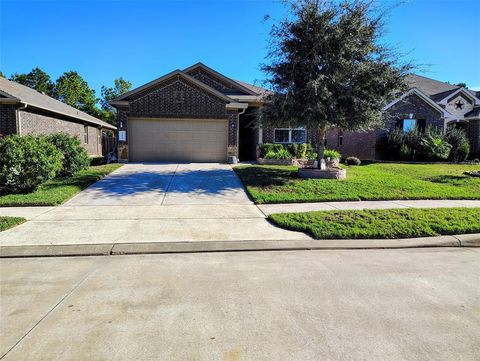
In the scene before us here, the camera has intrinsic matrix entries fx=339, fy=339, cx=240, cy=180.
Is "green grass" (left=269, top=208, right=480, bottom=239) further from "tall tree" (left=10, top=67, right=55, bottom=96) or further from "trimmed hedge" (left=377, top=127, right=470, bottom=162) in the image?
"tall tree" (left=10, top=67, right=55, bottom=96)

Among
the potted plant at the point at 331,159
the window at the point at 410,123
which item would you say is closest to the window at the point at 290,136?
the potted plant at the point at 331,159

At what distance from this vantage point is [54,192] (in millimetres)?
9664

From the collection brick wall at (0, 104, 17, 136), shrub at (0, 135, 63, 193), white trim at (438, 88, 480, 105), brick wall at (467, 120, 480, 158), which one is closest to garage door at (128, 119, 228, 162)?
brick wall at (0, 104, 17, 136)

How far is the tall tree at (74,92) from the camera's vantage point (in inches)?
1833

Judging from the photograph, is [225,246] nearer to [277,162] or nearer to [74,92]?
[277,162]

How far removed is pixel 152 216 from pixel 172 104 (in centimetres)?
1069

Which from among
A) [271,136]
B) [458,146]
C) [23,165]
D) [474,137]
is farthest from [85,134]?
[474,137]

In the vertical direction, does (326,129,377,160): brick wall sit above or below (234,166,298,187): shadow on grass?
above

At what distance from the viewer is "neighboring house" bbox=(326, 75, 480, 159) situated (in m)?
22.1

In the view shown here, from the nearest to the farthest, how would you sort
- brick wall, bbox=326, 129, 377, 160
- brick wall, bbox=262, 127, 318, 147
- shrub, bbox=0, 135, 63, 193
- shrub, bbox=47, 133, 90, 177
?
shrub, bbox=0, 135, 63, 193 → shrub, bbox=47, 133, 90, 177 → brick wall, bbox=262, 127, 318, 147 → brick wall, bbox=326, 129, 377, 160

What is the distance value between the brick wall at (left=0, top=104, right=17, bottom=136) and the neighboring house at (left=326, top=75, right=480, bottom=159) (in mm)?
17448

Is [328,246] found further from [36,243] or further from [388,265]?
[36,243]

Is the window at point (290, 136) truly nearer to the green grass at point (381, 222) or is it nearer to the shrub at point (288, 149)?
the shrub at point (288, 149)

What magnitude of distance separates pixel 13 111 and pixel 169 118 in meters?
6.83
